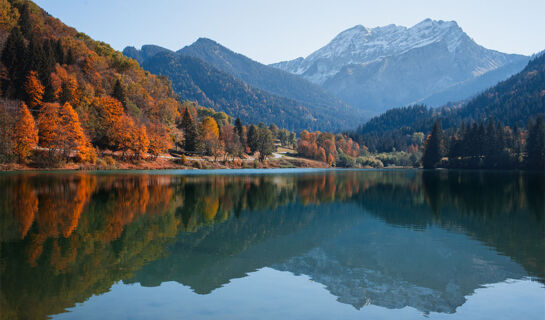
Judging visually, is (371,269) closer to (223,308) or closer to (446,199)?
(223,308)

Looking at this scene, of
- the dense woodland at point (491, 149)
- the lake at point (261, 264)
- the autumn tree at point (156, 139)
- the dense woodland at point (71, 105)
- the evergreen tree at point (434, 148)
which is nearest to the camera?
the lake at point (261, 264)

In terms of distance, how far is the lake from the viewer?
9469 millimetres

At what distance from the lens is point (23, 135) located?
223 ft

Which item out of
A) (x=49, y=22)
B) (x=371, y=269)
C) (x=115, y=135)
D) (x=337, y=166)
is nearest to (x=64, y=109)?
(x=115, y=135)

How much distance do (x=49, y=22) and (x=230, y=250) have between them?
481 feet

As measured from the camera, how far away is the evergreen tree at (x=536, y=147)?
389 ft

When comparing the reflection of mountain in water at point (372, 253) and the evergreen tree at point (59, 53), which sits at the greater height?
the evergreen tree at point (59, 53)

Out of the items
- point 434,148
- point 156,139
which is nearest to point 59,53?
point 156,139

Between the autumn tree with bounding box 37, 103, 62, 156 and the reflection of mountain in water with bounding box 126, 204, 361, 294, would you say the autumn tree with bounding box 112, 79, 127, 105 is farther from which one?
the reflection of mountain in water with bounding box 126, 204, 361, 294

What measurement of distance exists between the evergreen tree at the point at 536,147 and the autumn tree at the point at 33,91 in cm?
15005

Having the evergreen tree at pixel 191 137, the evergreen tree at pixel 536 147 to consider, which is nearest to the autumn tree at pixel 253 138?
the evergreen tree at pixel 191 137

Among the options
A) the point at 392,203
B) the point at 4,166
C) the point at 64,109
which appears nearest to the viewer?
the point at 392,203

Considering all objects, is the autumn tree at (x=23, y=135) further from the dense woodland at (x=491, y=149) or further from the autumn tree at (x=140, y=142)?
the dense woodland at (x=491, y=149)

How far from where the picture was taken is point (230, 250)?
1526 cm
